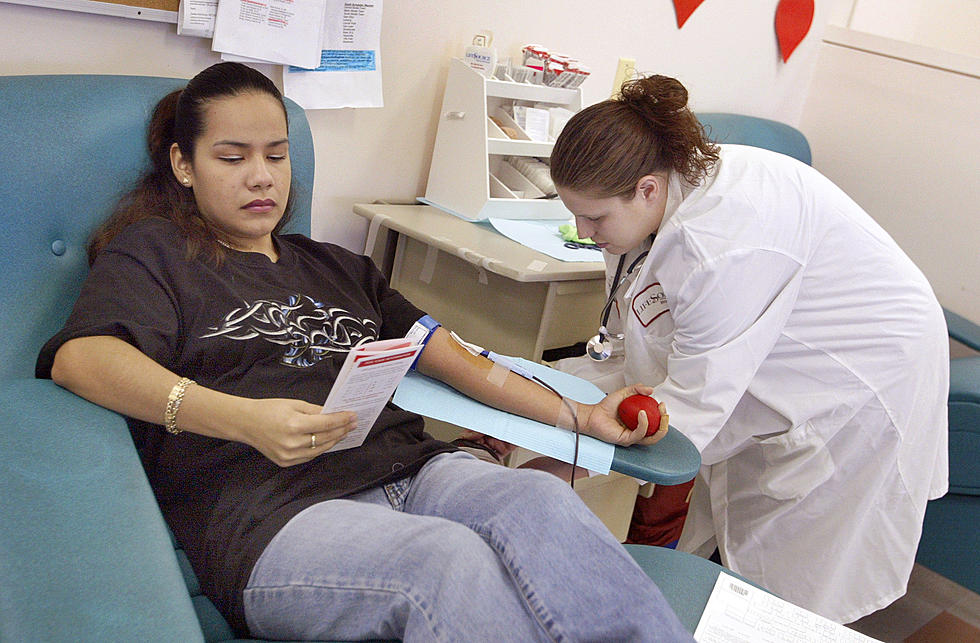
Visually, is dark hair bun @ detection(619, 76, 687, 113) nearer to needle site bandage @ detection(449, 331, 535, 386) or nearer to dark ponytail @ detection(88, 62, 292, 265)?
needle site bandage @ detection(449, 331, 535, 386)

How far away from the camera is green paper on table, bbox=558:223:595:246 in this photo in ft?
6.69

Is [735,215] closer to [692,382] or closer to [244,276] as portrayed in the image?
[692,382]

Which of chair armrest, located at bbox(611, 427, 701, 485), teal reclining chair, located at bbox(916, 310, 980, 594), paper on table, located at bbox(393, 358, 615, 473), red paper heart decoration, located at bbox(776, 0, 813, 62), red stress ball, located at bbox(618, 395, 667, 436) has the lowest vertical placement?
teal reclining chair, located at bbox(916, 310, 980, 594)

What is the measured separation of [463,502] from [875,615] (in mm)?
1694

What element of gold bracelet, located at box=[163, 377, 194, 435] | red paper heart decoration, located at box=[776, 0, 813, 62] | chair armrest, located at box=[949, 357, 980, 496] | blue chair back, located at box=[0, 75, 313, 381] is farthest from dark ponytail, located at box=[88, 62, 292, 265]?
red paper heart decoration, located at box=[776, 0, 813, 62]

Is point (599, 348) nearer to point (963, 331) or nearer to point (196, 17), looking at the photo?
point (196, 17)

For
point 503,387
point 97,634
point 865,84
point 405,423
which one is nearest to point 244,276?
point 405,423

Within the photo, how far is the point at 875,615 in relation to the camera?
2.33 m

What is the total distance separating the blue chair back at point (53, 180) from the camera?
120cm

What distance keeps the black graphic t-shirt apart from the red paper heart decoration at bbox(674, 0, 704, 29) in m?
1.81

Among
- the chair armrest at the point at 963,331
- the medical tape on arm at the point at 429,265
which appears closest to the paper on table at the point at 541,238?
the medical tape on arm at the point at 429,265

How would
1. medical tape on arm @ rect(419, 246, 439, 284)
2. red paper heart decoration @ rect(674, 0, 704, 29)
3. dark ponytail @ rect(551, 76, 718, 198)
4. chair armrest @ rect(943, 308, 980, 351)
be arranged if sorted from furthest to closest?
1. red paper heart decoration @ rect(674, 0, 704, 29)
2. chair armrest @ rect(943, 308, 980, 351)
3. medical tape on arm @ rect(419, 246, 439, 284)
4. dark ponytail @ rect(551, 76, 718, 198)

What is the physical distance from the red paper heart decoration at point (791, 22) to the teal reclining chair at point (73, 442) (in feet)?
7.24

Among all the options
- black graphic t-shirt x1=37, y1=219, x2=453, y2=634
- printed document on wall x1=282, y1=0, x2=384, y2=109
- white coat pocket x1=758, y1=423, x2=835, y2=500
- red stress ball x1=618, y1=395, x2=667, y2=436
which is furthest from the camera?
printed document on wall x1=282, y1=0, x2=384, y2=109
